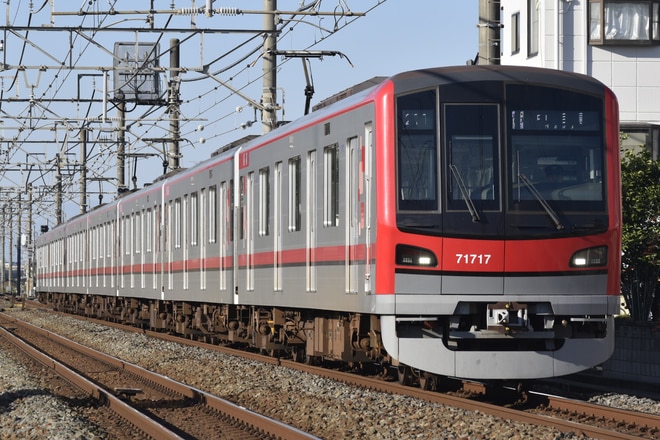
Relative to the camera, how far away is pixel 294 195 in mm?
14852

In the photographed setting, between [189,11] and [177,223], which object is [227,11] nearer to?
[189,11]

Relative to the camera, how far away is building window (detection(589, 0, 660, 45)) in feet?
90.5

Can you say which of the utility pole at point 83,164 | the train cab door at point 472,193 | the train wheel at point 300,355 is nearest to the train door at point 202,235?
the train wheel at point 300,355

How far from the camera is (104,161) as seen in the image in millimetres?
47344

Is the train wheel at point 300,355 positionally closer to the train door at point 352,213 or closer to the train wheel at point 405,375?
the train wheel at point 405,375

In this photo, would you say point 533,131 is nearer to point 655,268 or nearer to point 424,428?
point 424,428

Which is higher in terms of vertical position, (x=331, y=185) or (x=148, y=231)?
(x=331, y=185)

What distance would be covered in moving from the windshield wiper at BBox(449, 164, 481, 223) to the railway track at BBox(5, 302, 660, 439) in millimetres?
1749

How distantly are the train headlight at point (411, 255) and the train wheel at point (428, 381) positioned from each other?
5.72ft

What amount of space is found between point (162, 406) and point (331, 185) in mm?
3046

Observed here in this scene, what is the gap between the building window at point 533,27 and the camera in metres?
28.0

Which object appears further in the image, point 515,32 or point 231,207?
Answer: point 515,32

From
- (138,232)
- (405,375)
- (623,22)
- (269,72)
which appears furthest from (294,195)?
(623,22)

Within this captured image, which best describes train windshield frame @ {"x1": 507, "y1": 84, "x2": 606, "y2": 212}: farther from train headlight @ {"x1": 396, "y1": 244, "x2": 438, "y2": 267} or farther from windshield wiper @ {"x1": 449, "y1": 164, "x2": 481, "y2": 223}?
train headlight @ {"x1": 396, "y1": 244, "x2": 438, "y2": 267}
